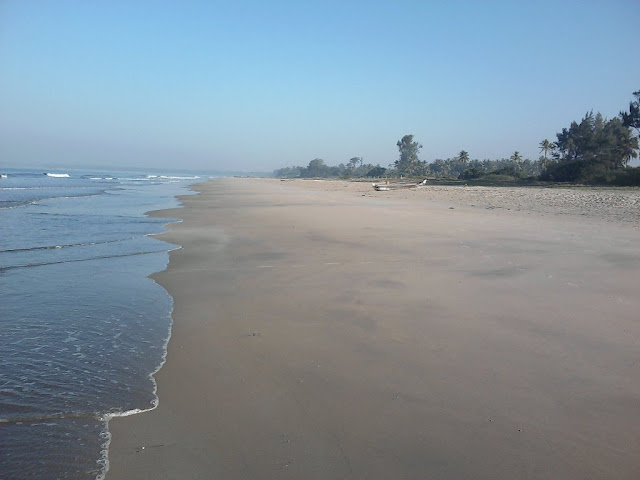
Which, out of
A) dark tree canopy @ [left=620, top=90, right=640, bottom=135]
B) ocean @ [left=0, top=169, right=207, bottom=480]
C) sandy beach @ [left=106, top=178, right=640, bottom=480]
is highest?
dark tree canopy @ [left=620, top=90, right=640, bottom=135]

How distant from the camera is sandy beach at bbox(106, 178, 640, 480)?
2.46 m

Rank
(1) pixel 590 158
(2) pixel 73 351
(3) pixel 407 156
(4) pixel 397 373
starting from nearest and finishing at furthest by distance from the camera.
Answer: (4) pixel 397 373, (2) pixel 73 351, (1) pixel 590 158, (3) pixel 407 156

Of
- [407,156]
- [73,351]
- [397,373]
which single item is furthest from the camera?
[407,156]

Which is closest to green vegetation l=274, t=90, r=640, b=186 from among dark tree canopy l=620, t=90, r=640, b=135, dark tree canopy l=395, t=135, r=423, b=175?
dark tree canopy l=620, t=90, r=640, b=135

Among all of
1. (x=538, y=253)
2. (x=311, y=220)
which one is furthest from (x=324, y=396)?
(x=311, y=220)

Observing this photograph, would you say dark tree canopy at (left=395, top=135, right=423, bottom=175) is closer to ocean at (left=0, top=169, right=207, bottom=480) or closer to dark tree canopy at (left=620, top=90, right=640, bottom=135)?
dark tree canopy at (left=620, top=90, right=640, bottom=135)

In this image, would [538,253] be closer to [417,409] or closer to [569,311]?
[569,311]

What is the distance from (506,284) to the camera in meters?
6.14

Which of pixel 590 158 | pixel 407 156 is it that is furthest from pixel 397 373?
pixel 407 156

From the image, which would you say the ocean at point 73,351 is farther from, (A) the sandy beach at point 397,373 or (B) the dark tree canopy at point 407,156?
(B) the dark tree canopy at point 407,156

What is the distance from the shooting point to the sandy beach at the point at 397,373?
2461 mm

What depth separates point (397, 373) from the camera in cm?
352

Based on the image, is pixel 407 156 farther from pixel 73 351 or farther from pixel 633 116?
pixel 73 351

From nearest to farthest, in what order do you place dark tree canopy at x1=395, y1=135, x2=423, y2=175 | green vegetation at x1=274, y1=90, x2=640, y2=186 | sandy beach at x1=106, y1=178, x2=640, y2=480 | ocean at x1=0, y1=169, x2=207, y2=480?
sandy beach at x1=106, y1=178, x2=640, y2=480
ocean at x1=0, y1=169, x2=207, y2=480
green vegetation at x1=274, y1=90, x2=640, y2=186
dark tree canopy at x1=395, y1=135, x2=423, y2=175
